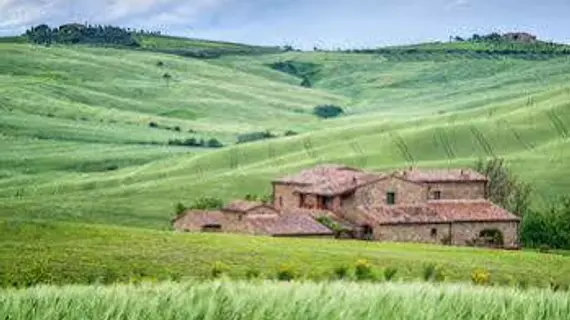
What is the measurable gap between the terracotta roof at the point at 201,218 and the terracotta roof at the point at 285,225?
5486 millimetres

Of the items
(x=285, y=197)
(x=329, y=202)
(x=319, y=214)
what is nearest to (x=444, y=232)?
(x=319, y=214)

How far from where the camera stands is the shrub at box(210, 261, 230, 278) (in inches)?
1519

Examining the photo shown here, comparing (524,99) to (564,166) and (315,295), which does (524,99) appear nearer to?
(564,166)

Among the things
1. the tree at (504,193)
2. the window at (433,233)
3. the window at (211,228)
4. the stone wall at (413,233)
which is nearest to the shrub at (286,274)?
the stone wall at (413,233)

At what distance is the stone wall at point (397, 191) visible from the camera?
292ft

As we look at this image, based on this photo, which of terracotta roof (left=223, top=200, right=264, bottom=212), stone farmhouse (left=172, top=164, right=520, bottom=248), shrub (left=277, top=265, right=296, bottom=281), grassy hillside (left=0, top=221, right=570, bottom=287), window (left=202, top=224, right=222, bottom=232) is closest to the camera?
shrub (left=277, top=265, right=296, bottom=281)

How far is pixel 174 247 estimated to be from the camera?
4834 centimetres

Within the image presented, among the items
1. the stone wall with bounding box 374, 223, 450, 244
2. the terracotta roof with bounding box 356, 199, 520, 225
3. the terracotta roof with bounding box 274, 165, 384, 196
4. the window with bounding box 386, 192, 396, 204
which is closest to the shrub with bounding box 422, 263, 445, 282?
the stone wall with bounding box 374, 223, 450, 244

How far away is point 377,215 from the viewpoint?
8150 cm

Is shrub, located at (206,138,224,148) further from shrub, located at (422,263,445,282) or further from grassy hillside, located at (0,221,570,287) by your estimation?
shrub, located at (422,263,445,282)

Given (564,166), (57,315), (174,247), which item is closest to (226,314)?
(57,315)

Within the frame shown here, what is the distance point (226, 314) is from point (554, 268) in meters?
42.8

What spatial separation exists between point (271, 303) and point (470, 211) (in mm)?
72829

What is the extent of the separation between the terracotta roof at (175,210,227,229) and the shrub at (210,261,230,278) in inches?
1629
